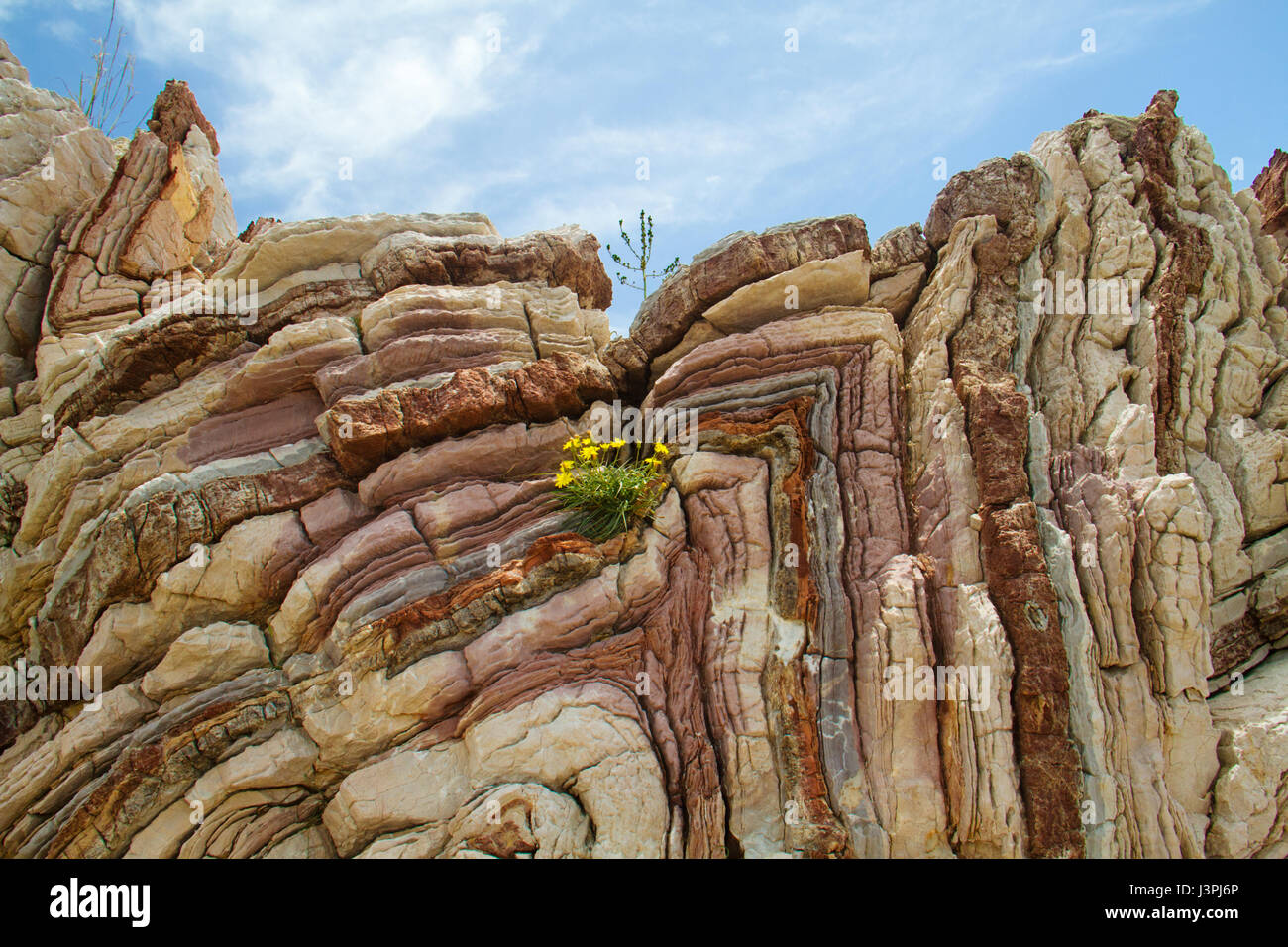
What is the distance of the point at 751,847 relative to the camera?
6.51 metres

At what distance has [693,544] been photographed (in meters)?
8.32

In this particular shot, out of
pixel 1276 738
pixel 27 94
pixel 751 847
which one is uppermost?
pixel 27 94

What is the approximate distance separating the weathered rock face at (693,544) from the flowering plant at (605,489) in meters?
0.23

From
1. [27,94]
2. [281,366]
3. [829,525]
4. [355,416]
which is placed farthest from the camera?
[27,94]

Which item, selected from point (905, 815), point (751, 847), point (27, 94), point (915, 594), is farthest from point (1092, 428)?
point (27, 94)

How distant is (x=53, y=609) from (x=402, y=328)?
4783 mm

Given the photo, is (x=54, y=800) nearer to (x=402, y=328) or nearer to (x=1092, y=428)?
(x=402, y=328)

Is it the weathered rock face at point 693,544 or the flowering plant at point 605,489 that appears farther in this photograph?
the flowering plant at point 605,489

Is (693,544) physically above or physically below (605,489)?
below

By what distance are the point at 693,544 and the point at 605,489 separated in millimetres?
1136

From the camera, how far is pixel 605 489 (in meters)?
8.63

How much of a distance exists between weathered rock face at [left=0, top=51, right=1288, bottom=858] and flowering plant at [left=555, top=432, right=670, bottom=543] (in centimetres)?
23

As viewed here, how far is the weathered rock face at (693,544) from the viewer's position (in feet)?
22.2

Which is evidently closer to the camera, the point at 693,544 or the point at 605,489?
the point at 693,544
